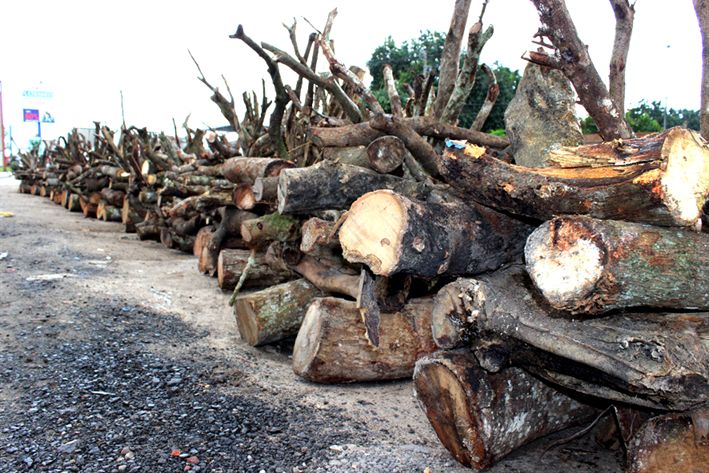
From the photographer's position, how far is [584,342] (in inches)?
91.8

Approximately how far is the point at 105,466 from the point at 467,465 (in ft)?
5.59

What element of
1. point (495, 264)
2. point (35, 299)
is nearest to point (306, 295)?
point (495, 264)

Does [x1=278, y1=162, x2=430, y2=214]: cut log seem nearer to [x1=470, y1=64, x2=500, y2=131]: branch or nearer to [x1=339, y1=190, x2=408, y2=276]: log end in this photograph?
[x1=339, y1=190, x2=408, y2=276]: log end

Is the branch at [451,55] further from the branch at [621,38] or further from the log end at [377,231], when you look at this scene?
the log end at [377,231]

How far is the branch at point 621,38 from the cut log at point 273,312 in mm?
2685

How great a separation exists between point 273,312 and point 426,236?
2.14 meters

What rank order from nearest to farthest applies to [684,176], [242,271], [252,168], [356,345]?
[684,176]
[356,345]
[252,168]
[242,271]

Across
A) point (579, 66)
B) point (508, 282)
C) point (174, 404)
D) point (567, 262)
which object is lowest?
point (174, 404)

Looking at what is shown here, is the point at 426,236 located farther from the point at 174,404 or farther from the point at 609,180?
the point at 174,404

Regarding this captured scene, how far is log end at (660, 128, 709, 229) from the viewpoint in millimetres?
2213

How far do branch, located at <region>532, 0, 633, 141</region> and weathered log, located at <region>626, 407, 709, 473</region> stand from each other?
5.50 feet

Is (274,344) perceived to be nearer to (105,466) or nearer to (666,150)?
(105,466)

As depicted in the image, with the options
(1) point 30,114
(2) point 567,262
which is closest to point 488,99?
(2) point 567,262

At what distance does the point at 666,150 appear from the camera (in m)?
2.22
